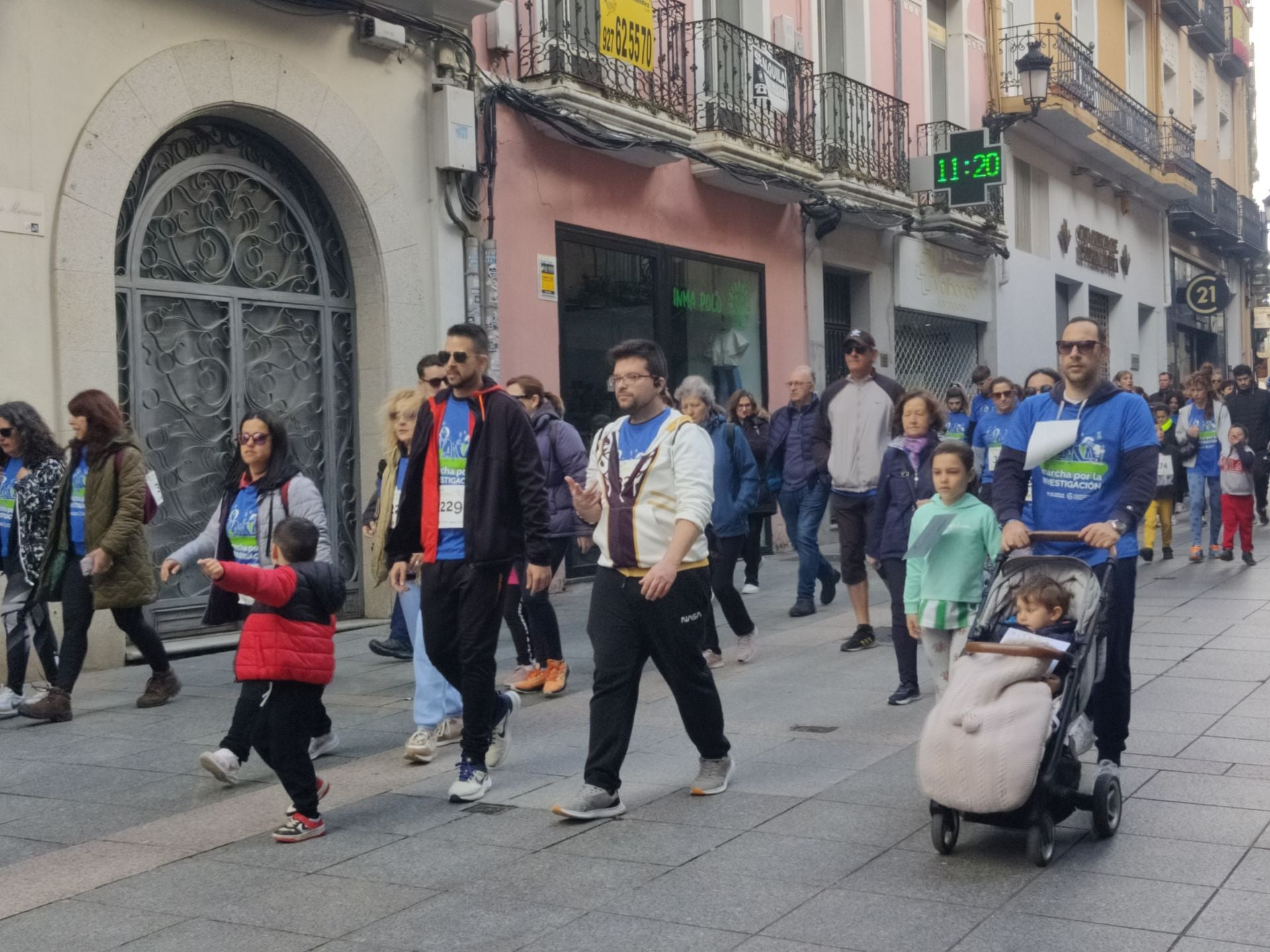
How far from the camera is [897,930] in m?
4.25

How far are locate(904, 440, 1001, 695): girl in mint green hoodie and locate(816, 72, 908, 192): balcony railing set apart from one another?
1195 centimetres

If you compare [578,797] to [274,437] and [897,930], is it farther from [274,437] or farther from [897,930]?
[274,437]

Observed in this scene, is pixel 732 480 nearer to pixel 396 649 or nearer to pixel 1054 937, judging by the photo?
pixel 396 649

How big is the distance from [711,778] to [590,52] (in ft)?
30.9

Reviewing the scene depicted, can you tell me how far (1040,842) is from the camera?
479cm

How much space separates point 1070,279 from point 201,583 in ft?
64.8

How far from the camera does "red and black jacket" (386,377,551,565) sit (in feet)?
19.4

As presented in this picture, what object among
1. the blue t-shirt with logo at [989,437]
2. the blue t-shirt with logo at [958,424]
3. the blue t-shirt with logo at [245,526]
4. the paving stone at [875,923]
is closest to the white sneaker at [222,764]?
the blue t-shirt with logo at [245,526]

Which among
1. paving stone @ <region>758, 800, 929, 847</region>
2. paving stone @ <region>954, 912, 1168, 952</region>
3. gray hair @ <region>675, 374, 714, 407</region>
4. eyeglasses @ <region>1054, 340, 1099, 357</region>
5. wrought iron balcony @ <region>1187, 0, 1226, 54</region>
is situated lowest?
paving stone @ <region>954, 912, 1168, 952</region>

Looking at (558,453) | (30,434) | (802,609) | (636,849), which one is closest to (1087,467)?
(636,849)

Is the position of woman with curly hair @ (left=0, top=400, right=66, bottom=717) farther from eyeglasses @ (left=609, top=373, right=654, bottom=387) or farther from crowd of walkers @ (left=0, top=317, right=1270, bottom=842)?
eyeglasses @ (left=609, top=373, right=654, bottom=387)

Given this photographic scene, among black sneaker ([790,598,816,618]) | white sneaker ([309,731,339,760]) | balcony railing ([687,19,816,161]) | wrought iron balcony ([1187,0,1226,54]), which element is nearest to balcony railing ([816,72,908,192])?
balcony railing ([687,19,816,161])

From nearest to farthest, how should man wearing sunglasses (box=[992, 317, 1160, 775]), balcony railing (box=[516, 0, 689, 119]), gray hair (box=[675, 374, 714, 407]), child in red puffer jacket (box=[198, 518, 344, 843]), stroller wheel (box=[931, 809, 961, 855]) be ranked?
stroller wheel (box=[931, 809, 961, 855]) → child in red puffer jacket (box=[198, 518, 344, 843]) → man wearing sunglasses (box=[992, 317, 1160, 775]) → gray hair (box=[675, 374, 714, 407]) → balcony railing (box=[516, 0, 689, 119])

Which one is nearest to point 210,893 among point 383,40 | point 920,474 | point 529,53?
point 920,474
